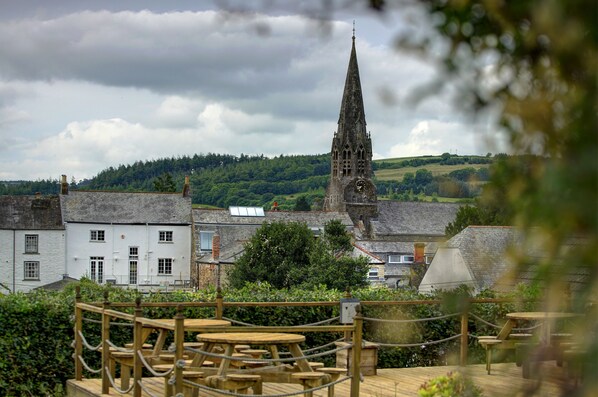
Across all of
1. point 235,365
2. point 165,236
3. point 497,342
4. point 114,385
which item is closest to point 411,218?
→ point 165,236

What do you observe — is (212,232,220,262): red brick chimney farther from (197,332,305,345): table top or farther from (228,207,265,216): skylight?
(197,332,305,345): table top

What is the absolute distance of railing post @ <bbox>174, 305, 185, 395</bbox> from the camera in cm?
859

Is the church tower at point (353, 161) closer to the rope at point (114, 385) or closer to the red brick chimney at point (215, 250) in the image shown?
the red brick chimney at point (215, 250)

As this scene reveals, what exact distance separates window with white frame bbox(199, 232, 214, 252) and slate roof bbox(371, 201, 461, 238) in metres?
35.3

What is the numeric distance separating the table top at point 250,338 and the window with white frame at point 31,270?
57.4 meters

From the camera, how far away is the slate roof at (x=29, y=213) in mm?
64312

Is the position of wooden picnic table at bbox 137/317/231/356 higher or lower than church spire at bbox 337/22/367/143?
lower

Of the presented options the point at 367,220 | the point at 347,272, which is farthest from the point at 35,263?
the point at 367,220

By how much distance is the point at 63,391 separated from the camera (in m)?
13.1

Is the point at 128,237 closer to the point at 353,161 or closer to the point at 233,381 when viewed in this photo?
the point at 353,161

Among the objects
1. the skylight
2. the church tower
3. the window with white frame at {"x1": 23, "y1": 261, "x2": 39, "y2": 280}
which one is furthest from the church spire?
the window with white frame at {"x1": 23, "y1": 261, "x2": 39, "y2": 280}

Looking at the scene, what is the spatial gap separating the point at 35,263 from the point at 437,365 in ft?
176

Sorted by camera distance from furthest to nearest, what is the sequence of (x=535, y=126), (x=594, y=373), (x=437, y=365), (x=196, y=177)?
(x=196, y=177), (x=437, y=365), (x=535, y=126), (x=594, y=373)

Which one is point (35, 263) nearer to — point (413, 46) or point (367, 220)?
point (367, 220)
